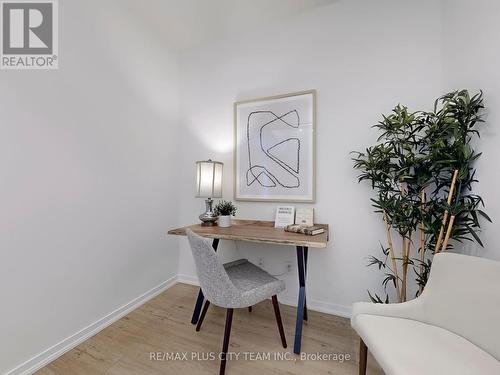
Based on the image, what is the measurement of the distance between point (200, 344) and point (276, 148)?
5.56ft

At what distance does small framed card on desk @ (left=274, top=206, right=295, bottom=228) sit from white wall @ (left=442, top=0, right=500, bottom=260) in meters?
1.18

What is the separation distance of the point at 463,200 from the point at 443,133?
423 millimetres

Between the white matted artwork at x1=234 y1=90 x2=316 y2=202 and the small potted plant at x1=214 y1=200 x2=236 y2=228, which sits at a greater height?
the white matted artwork at x1=234 y1=90 x2=316 y2=202

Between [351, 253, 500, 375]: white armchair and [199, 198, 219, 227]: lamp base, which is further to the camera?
[199, 198, 219, 227]: lamp base

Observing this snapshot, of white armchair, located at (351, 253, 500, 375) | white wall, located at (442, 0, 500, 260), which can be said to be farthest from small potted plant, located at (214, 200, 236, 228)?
white wall, located at (442, 0, 500, 260)

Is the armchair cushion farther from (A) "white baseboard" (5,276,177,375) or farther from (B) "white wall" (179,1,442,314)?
(A) "white baseboard" (5,276,177,375)

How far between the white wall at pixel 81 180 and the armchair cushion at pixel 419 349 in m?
1.85

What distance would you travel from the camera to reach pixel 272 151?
7.36 feet

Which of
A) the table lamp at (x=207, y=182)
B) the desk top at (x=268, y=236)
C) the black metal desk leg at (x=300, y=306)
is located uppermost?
the table lamp at (x=207, y=182)

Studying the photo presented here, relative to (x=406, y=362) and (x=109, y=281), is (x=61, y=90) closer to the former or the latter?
(x=109, y=281)

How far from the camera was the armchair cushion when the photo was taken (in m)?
0.88

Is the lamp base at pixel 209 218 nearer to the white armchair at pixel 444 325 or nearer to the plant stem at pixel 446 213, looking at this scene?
the white armchair at pixel 444 325

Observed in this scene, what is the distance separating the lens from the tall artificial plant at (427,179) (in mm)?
1336

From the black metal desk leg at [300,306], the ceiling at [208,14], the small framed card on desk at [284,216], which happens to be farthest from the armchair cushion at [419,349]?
the ceiling at [208,14]
